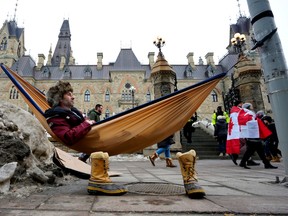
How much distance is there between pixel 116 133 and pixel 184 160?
73cm

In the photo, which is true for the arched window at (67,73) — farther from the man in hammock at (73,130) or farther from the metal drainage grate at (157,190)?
the metal drainage grate at (157,190)

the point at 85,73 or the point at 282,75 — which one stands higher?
the point at 85,73

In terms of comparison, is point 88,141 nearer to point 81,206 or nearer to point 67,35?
point 81,206

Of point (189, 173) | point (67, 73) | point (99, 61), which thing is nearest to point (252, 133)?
point (189, 173)

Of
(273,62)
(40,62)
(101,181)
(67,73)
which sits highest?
(40,62)

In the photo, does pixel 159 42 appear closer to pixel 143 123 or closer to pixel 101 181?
pixel 143 123

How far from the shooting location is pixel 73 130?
6.50 ft

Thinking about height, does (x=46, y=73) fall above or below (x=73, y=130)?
above

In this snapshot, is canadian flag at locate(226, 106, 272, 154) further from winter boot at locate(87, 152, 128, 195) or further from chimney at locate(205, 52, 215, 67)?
chimney at locate(205, 52, 215, 67)

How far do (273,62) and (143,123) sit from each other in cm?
188

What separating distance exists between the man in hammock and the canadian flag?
13.5ft

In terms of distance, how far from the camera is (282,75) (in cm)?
258

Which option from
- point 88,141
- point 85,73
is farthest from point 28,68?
point 88,141

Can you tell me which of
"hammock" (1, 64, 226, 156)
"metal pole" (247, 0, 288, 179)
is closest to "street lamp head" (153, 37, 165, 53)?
"metal pole" (247, 0, 288, 179)
